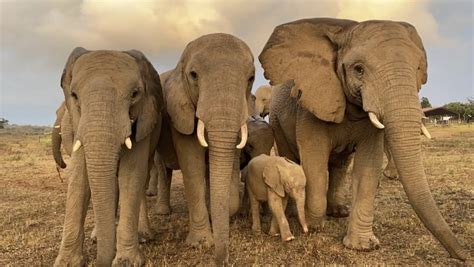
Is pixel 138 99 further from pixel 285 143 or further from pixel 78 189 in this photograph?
pixel 285 143

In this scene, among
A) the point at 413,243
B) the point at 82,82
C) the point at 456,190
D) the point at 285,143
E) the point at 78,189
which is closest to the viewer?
the point at 82,82

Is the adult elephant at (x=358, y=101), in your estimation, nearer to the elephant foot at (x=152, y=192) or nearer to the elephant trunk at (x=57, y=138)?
the elephant foot at (x=152, y=192)

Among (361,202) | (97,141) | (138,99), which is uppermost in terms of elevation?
(138,99)

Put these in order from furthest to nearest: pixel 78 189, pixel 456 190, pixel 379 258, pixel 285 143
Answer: pixel 456 190 < pixel 285 143 < pixel 379 258 < pixel 78 189

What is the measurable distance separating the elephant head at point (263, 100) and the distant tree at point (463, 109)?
54394 mm

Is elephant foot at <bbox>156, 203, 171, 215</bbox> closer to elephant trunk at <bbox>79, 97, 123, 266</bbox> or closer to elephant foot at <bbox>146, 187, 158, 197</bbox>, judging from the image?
elephant foot at <bbox>146, 187, 158, 197</bbox>

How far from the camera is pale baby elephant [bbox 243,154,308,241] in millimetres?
6273

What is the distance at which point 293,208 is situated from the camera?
7.64 metres

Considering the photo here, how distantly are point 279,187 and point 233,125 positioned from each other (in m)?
1.88

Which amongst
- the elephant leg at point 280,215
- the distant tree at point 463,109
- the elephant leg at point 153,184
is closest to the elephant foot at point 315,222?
the elephant leg at point 280,215

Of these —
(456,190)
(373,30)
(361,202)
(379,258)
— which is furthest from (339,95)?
(456,190)

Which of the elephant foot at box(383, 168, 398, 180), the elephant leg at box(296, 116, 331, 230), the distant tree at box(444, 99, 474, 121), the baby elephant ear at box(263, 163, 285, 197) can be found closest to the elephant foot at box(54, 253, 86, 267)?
the baby elephant ear at box(263, 163, 285, 197)

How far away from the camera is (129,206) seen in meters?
5.16

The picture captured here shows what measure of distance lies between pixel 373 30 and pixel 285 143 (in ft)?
11.7
